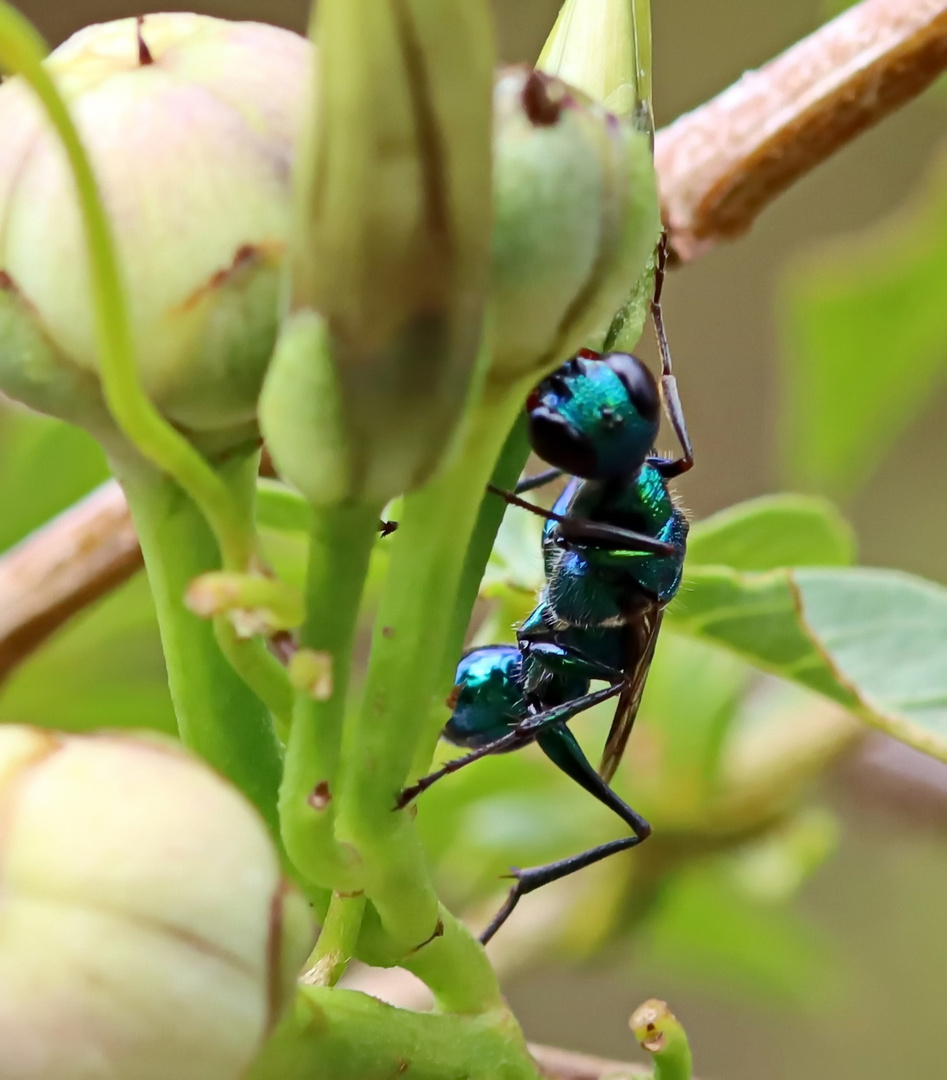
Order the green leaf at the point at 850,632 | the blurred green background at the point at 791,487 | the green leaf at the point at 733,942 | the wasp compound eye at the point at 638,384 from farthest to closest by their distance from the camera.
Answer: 1. the green leaf at the point at 733,942
2. the blurred green background at the point at 791,487
3. the green leaf at the point at 850,632
4. the wasp compound eye at the point at 638,384

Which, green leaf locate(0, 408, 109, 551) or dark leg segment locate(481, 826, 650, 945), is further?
green leaf locate(0, 408, 109, 551)

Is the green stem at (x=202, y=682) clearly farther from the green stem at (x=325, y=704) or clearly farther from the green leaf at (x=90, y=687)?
the green leaf at (x=90, y=687)

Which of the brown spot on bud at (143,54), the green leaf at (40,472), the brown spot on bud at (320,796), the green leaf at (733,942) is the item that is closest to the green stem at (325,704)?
the brown spot on bud at (320,796)

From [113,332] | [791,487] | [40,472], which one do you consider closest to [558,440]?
[113,332]

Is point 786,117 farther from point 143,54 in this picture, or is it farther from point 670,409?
point 143,54

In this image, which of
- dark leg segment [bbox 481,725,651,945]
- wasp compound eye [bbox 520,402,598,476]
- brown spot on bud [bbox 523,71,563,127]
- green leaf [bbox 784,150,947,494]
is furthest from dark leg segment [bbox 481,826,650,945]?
green leaf [bbox 784,150,947,494]

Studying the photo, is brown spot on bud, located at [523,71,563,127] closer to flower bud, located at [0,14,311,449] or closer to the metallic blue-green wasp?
flower bud, located at [0,14,311,449]
